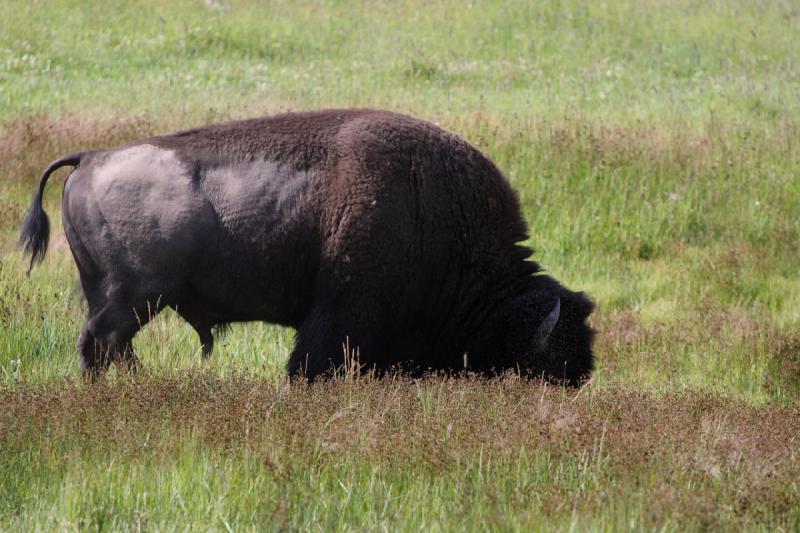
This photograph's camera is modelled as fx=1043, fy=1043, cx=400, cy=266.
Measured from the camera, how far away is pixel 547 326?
588 cm

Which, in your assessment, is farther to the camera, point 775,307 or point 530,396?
point 775,307

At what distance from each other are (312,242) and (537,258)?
13.1ft

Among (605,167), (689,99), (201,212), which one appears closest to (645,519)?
(201,212)

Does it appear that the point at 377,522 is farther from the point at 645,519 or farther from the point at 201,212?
the point at 201,212

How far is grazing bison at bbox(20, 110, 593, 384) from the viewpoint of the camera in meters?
5.78

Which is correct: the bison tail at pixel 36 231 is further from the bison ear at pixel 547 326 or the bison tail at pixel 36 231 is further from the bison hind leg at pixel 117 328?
the bison ear at pixel 547 326

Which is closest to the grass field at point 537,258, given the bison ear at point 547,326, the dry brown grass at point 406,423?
the dry brown grass at point 406,423

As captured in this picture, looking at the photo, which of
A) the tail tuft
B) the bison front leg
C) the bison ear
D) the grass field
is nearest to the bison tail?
the tail tuft

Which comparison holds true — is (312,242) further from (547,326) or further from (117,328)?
(547,326)

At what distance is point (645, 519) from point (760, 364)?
3.82m

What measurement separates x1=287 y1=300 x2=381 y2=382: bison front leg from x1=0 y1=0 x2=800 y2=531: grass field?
24cm

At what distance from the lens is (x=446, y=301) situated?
630 centimetres

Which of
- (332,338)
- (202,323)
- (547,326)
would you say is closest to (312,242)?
(332,338)

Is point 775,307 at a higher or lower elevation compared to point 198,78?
lower
